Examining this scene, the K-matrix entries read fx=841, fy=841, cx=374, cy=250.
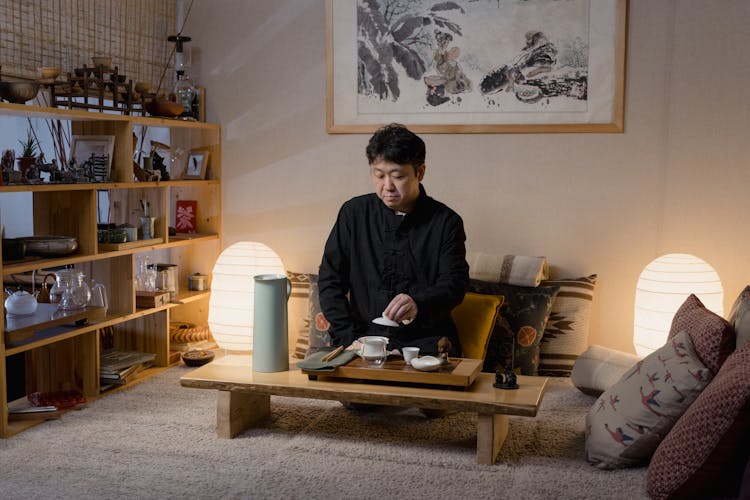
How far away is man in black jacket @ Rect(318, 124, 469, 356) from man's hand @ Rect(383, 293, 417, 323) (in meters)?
0.12

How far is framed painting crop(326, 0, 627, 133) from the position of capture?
390 centimetres

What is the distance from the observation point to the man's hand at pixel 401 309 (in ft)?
9.81

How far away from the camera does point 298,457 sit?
2.90 metres

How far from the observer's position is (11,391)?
392cm

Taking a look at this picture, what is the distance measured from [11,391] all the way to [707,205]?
3.33 m

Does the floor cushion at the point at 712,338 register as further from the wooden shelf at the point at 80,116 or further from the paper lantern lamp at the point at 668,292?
the wooden shelf at the point at 80,116

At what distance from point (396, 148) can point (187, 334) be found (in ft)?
6.00

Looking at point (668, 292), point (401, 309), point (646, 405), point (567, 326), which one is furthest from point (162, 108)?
point (646, 405)

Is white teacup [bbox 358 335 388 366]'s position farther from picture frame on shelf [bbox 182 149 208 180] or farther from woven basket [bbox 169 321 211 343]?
picture frame on shelf [bbox 182 149 208 180]

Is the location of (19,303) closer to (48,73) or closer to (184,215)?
(48,73)

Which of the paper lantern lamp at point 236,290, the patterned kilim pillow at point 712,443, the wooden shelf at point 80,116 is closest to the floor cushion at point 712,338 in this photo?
the patterned kilim pillow at point 712,443

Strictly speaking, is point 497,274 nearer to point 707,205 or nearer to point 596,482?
point 707,205

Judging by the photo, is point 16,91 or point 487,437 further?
point 16,91

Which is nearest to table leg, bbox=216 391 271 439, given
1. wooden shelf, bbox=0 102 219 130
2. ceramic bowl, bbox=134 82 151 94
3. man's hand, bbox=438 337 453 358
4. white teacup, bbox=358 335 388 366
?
white teacup, bbox=358 335 388 366
